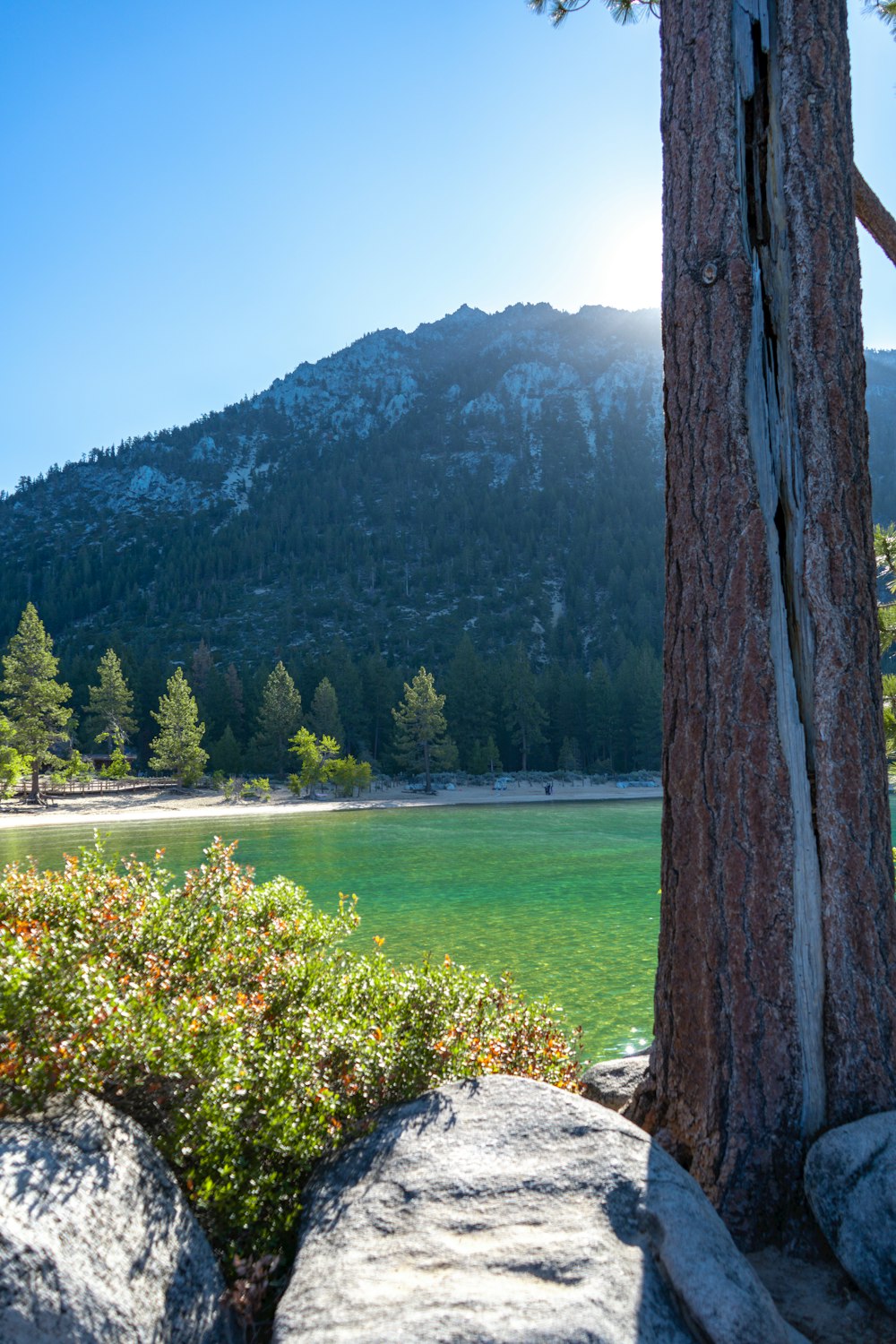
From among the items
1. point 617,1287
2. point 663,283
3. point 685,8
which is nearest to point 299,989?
point 617,1287

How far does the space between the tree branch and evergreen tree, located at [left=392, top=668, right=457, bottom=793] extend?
4641 cm

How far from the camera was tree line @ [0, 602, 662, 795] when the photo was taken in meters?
48.8

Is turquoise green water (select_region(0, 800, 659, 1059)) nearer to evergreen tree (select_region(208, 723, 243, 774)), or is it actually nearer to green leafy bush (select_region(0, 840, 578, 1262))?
green leafy bush (select_region(0, 840, 578, 1262))

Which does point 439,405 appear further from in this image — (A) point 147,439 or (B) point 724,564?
(B) point 724,564

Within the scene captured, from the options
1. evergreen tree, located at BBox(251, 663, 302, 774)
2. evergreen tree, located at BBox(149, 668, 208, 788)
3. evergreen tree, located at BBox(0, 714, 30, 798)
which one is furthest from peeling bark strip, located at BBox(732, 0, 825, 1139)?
evergreen tree, located at BBox(251, 663, 302, 774)

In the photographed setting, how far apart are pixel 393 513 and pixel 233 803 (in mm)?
91866

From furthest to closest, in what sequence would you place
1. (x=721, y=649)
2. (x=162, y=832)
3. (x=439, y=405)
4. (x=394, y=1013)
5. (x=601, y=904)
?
(x=439, y=405)
(x=162, y=832)
(x=601, y=904)
(x=394, y=1013)
(x=721, y=649)

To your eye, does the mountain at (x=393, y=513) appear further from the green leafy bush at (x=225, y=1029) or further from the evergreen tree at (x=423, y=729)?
the green leafy bush at (x=225, y=1029)

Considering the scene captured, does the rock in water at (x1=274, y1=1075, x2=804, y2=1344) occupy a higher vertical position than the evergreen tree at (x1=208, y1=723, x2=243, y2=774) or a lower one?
higher

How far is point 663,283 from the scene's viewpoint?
348 cm

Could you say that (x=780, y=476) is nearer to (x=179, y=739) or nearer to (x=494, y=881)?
(x=494, y=881)

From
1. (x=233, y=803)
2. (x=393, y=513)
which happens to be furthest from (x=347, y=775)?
(x=393, y=513)

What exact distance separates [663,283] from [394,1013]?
130 inches

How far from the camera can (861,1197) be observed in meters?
2.52
